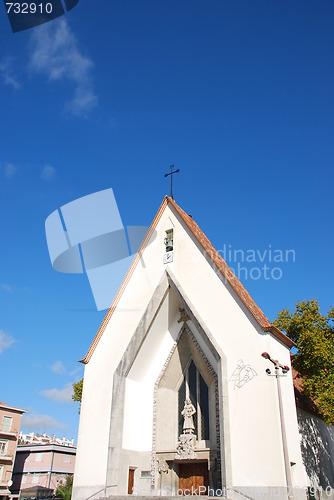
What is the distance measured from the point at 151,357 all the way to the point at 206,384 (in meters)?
2.89

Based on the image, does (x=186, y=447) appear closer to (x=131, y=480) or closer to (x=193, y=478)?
(x=193, y=478)

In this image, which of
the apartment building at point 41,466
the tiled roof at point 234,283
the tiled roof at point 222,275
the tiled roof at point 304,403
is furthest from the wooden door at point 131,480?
the apartment building at point 41,466

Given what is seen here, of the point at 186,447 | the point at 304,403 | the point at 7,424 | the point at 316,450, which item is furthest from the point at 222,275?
the point at 7,424

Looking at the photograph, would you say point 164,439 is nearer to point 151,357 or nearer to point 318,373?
point 151,357

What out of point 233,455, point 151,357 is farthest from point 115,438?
point 233,455

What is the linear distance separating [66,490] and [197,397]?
21.3m

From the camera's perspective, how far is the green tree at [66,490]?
104ft

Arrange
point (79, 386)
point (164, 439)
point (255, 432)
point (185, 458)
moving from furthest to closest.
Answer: point (79, 386) < point (164, 439) < point (185, 458) < point (255, 432)

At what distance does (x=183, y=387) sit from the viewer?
19250mm

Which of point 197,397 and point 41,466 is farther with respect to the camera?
point 41,466

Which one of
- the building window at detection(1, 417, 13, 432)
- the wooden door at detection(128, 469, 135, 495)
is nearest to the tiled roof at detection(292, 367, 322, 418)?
the wooden door at detection(128, 469, 135, 495)

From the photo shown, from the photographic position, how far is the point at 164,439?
60.0ft

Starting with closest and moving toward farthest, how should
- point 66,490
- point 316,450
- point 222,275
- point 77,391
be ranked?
point 222,275
point 316,450
point 77,391
point 66,490

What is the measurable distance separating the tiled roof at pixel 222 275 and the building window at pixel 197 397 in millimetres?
4214
